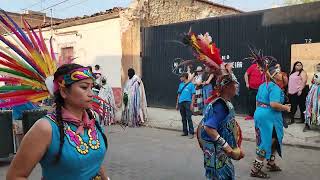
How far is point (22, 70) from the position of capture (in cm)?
304

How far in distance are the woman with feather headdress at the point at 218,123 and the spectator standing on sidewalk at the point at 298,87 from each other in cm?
711

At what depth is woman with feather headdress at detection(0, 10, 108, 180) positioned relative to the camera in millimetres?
2527

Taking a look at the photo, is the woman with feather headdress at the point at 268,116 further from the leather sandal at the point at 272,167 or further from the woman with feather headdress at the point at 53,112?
the woman with feather headdress at the point at 53,112

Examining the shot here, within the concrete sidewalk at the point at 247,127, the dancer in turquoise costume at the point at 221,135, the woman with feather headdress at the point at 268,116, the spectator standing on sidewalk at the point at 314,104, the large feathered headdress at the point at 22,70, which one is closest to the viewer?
the large feathered headdress at the point at 22,70

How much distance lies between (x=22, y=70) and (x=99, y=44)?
Result: 1581 centimetres

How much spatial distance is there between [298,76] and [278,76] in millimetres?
4898

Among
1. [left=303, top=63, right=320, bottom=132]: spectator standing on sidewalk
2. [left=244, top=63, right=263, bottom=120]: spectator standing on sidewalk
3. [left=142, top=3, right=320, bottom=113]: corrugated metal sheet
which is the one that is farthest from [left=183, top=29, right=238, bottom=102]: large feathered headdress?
[left=244, top=63, right=263, bottom=120]: spectator standing on sidewalk

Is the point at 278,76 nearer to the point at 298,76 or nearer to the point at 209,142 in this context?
the point at 209,142

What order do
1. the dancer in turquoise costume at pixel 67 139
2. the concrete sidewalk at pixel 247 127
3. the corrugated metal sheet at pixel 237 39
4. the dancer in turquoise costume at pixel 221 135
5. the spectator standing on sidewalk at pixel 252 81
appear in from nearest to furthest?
the dancer in turquoise costume at pixel 67 139, the dancer in turquoise costume at pixel 221 135, the concrete sidewalk at pixel 247 127, the corrugated metal sheet at pixel 237 39, the spectator standing on sidewalk at pixel 252 81

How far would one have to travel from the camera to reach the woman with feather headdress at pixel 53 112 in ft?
8.29

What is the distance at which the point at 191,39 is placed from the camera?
4.40 metres

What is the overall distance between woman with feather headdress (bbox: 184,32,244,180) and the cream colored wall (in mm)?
12839

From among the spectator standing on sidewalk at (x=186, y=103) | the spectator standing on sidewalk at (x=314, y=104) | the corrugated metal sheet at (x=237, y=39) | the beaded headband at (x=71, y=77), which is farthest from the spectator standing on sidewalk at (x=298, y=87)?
the beaded headband at (x=71, y=77)

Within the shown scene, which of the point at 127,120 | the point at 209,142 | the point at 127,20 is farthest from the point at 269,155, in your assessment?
the point at 127,20
